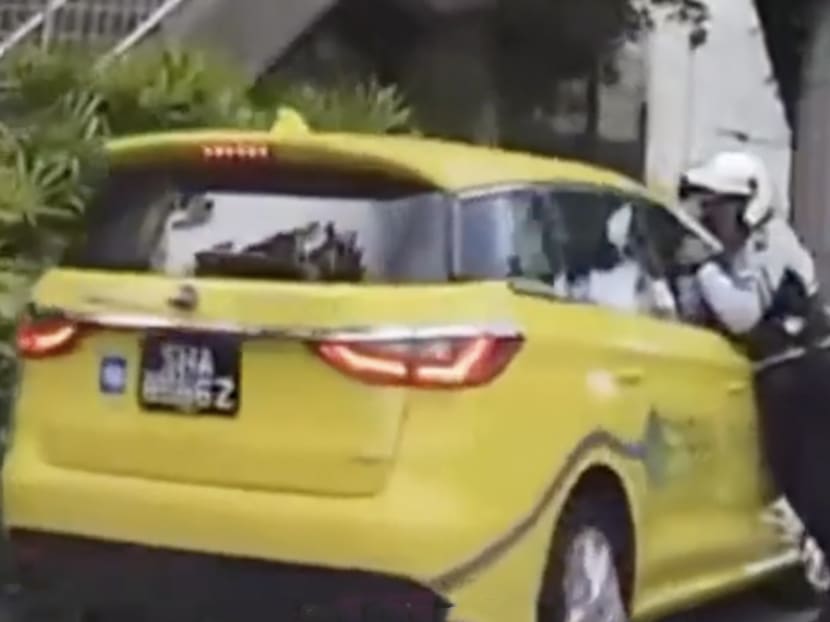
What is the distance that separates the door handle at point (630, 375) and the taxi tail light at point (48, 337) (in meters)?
1.74

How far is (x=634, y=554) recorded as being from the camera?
682cm

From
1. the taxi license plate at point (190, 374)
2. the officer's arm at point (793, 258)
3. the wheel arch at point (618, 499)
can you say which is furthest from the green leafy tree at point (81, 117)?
the wheel arch at point (618, 499)

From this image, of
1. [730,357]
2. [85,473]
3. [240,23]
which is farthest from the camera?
[240,23]

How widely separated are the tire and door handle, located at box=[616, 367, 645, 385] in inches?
14.9

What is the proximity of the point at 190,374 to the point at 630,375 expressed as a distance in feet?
4.98

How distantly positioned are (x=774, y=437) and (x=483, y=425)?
2.21 m

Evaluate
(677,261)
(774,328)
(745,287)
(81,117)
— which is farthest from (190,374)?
(81,117)

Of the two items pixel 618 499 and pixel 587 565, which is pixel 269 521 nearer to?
pixel 587 565

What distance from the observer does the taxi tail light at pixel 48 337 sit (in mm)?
6316

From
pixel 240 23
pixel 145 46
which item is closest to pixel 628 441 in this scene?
pixel 145 46

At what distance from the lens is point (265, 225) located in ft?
20.9

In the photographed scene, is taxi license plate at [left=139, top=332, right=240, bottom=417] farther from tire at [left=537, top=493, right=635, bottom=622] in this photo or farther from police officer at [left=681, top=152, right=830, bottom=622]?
police officer at [left=681, top=152, right=830, bottom=622]

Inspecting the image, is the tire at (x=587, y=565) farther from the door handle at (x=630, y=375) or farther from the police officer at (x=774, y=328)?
the police officer at (x=774, y=328)

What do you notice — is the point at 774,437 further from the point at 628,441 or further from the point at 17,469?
the point at 17,469
